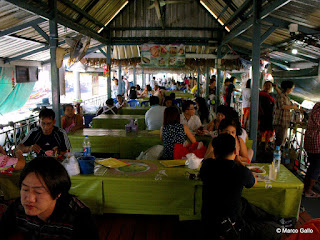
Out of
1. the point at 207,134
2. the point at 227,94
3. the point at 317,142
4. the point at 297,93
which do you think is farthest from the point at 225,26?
the point at 317,142

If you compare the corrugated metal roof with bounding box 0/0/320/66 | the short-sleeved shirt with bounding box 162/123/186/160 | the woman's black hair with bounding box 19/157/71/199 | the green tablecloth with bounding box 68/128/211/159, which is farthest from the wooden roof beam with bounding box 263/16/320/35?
the woman's black hair with bounding box 19/157/71/199

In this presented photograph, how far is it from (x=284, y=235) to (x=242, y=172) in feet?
4.85

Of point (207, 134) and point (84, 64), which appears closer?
point (207, 134)

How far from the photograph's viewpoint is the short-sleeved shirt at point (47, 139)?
12.2 ft

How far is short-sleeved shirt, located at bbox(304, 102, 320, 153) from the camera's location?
4.14 meters

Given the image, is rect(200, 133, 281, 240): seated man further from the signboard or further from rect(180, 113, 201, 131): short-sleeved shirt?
the signboard

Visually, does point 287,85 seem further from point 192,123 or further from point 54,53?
point 54,53

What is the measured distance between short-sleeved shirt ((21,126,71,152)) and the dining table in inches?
27.4

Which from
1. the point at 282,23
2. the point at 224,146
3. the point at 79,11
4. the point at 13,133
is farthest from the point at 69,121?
the point at 282,23

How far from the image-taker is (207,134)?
207 inches

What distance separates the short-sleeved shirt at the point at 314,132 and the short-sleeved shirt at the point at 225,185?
7.91 ft

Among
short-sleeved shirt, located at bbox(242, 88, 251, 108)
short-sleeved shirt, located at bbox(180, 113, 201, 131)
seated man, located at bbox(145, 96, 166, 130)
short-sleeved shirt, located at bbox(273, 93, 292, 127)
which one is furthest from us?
short-sleeved shirt, located at bbox(242, 88, 251, 108)

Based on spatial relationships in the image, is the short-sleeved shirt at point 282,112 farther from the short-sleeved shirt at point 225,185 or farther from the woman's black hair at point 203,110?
the short-sleeved shirt at point 225,185

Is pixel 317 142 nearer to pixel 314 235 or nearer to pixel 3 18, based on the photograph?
pixel 314 235
